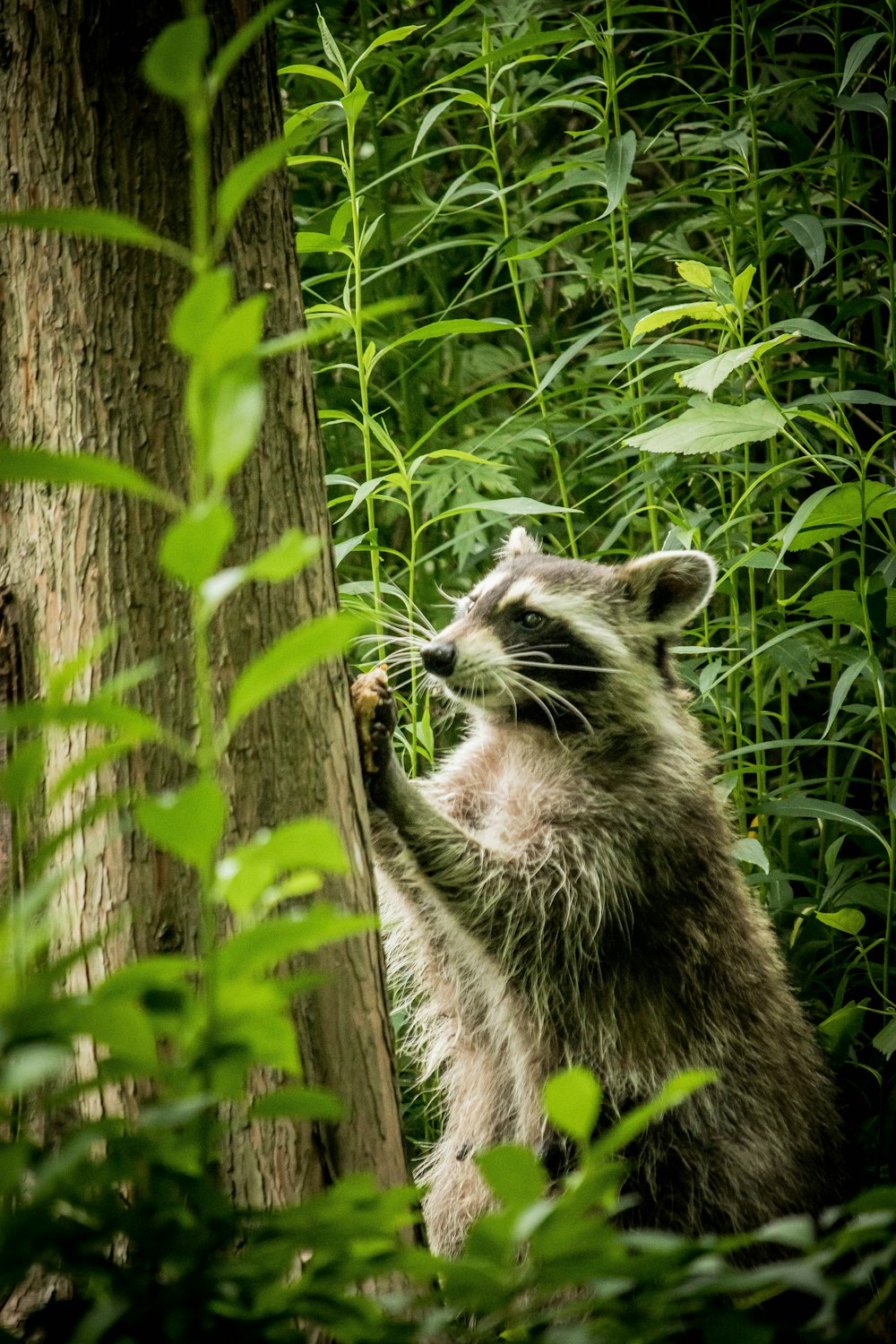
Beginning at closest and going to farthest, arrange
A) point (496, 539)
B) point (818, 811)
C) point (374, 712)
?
point (374, 712)
point (818, 811)
point (496, 539)

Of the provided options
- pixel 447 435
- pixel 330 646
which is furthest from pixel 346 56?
pixel 330 646

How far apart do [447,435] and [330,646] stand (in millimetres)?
3695

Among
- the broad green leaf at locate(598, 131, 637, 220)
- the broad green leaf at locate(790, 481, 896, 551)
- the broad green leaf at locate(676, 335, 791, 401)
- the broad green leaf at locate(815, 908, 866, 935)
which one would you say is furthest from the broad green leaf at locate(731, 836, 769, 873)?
the broad green leaf at locate(598, 131, 637, 220)

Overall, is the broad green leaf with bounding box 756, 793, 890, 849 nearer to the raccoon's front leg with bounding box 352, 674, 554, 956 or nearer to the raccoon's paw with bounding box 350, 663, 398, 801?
the raccoon's front leg with bounding box 352, 674, 554, 956

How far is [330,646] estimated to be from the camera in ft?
3.01

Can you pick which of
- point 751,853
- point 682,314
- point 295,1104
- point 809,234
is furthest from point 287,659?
point 809,234

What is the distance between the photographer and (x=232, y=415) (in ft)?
2.94

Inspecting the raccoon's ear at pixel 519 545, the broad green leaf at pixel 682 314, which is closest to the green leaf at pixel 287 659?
the broad green leaf at pixel 682 314

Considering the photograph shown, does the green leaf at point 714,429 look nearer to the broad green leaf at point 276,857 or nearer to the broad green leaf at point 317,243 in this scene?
the broad green leaf at point 317,243

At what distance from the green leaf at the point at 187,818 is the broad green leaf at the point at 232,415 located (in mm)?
227

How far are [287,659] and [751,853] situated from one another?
2479mm

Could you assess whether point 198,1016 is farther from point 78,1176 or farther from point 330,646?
point 330,646

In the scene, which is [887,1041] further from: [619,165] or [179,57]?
[179,57]

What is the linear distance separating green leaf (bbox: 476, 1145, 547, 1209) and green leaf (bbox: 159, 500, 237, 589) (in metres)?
0.52
